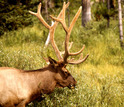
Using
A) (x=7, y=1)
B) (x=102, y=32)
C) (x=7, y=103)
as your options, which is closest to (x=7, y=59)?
(x=7, y=103)

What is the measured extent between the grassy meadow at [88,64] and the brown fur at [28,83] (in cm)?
20

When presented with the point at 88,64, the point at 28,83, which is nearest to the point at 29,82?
the point at 28,83

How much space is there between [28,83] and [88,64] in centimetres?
364

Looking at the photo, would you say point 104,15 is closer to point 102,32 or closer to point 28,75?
point 102,32

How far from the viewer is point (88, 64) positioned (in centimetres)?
678

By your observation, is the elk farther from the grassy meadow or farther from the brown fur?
the grassy meadow

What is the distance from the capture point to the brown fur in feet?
10.4

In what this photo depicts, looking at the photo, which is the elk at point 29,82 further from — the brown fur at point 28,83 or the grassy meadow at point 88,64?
the grassy meadow at point 88,64

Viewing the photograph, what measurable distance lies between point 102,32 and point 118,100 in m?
5.33

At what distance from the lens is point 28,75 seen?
3.49 meters

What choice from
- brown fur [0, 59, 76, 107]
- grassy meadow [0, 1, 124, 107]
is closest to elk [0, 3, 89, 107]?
brown fur [0, 59, 76, 107]

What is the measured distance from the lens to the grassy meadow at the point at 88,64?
382 cm

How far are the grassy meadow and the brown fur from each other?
20 cm

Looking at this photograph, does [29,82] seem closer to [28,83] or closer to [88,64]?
[28,83]
